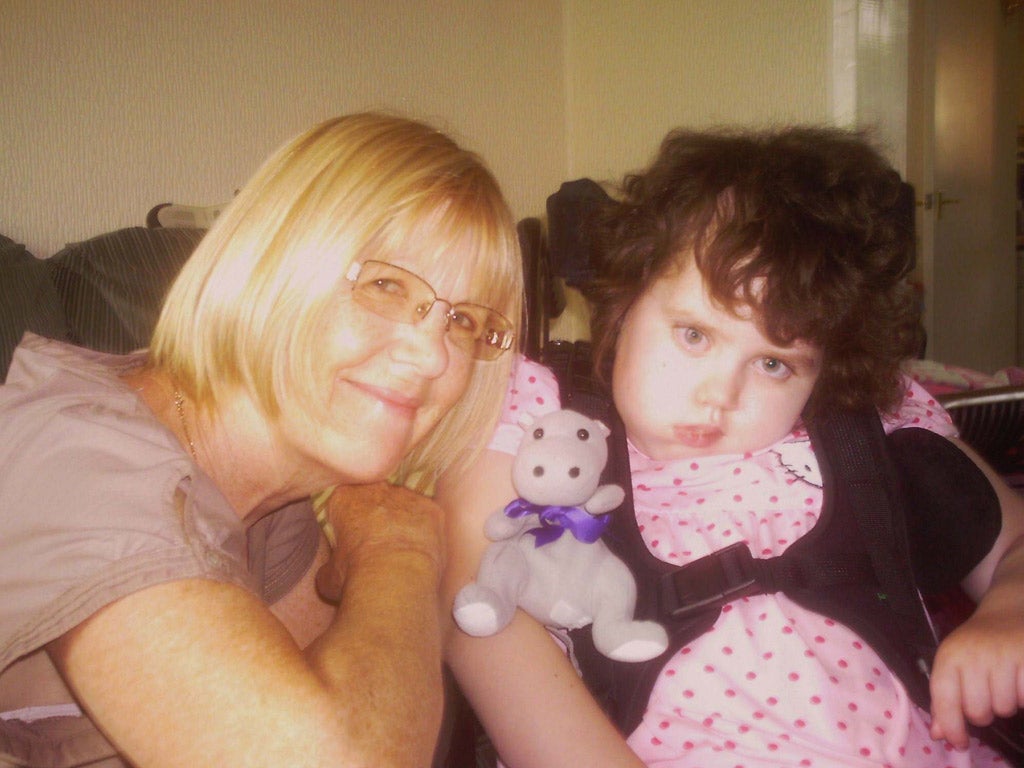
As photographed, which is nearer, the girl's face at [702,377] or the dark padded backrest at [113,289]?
the girl's face at [702,377]

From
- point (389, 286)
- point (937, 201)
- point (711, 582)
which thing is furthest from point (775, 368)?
point (937, 201)

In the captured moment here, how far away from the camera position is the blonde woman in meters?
0.49

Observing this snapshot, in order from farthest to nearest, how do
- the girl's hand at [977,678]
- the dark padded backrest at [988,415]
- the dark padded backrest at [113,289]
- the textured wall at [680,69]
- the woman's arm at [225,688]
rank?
1. the textured wall at [680,69]
2. the dark padded backrest at [988,415]
3. the dark padded backrest at [113,289]
4. the girl's hand at [977,678]
5. the woman's arm at [225,688]

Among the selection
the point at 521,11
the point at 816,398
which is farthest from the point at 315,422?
the point at 521,11

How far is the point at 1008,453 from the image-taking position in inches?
47.5

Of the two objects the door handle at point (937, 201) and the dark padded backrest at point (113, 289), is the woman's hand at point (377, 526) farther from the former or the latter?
the door handle at point (937, 201)

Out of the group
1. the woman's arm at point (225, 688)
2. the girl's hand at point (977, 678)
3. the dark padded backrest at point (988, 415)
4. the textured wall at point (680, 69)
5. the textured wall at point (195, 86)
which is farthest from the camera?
the textured wall at point (680, 69)

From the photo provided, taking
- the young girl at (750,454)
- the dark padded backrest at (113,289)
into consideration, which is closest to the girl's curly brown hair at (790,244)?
the young girl at (750,454)

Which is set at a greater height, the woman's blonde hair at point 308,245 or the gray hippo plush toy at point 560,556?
the woman's blonde hair at point 308,245

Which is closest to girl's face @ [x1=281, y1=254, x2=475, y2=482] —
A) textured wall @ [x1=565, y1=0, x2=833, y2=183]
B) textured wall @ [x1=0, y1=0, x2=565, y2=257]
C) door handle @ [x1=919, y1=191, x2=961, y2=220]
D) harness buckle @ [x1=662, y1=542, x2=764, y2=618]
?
harness buckle @ [x1=662, y1=542, x2=764, y2=618]

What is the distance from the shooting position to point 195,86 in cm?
161

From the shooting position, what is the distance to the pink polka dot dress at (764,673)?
2.43ft

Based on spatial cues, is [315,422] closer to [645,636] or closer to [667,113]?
[645,636]

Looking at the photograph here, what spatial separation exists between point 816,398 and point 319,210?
70cm
